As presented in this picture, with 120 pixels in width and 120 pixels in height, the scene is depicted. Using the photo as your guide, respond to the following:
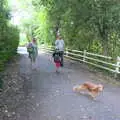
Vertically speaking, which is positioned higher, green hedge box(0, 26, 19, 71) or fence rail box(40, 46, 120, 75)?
green hedge box(0, 26, 19, 71)

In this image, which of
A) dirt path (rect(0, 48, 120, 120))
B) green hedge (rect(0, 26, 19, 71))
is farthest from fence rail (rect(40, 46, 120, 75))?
green hedge (rect(0, 26, 19, 71))

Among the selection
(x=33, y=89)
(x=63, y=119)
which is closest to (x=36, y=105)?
(x=63, y=119)

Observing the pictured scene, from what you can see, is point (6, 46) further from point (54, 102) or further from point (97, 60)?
point (54, 102)

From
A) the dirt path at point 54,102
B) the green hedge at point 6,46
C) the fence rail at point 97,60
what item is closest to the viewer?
the dirt path at point 54,102

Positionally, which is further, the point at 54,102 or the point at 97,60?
the point at 97,60

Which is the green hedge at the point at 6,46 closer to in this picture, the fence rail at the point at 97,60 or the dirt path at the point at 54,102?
the dirt path at the point at 54,102

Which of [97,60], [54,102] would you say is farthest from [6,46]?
[54,102]

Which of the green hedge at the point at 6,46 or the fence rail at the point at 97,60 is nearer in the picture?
the green hedge at the point at 6,46

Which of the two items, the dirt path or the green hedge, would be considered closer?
the dirt path

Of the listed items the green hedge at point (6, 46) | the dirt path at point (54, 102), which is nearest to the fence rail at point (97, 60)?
the dirt path at point (54, 102)

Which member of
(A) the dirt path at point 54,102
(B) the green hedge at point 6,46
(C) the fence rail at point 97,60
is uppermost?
(B) the green hedge at point 6,46

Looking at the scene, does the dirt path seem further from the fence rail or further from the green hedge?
the fence rail

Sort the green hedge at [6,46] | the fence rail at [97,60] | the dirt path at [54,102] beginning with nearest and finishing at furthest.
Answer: the dirt path at [54,102], the green hedge at [6,46], the fence rail at [97,60]

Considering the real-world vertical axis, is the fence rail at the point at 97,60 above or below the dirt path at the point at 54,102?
above
